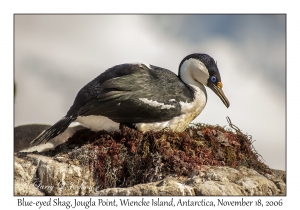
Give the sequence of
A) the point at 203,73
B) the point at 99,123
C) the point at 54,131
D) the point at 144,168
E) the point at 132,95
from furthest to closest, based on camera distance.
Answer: the point at 203,73 → the point at 99,123 → the point at 54,131 → the point at 132,95 → the point at 144,168

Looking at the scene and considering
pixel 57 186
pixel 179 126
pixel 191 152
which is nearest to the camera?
pixel 57 186

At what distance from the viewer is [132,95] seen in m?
10.2

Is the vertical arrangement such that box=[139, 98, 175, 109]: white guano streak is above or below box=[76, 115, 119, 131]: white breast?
above

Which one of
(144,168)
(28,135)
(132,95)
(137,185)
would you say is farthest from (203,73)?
(28,135)

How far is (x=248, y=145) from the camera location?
10789 millimetres

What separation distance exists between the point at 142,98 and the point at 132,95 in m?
0.21

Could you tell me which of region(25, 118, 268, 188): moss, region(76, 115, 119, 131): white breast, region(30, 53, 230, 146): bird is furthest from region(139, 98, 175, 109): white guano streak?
region(76, 115, 119, 131): white breast

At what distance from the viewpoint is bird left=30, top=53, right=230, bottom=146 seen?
10133 mm

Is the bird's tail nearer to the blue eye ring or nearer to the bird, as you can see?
the bird

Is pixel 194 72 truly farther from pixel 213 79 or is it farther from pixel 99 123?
pixel 99 123

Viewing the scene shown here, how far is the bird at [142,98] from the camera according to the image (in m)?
10.1
